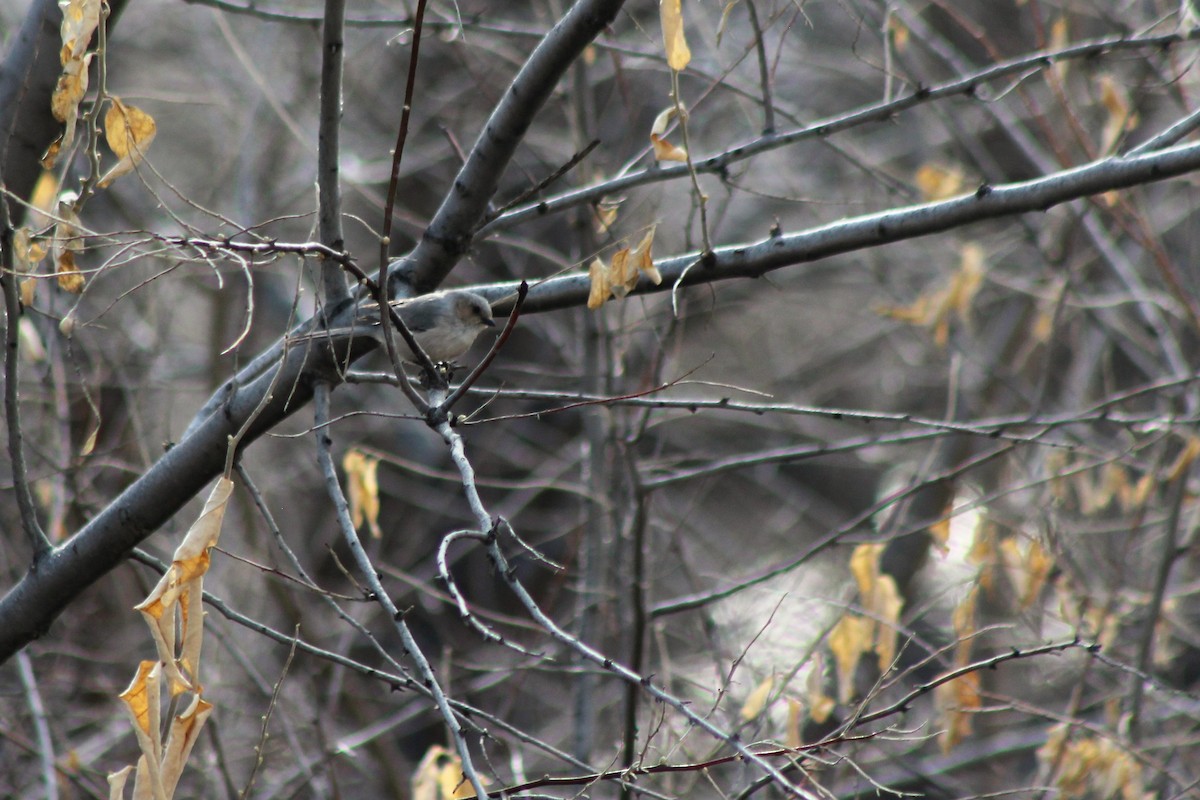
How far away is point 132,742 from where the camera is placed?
19.8 feet

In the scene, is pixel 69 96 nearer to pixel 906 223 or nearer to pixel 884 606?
pixel 906 223

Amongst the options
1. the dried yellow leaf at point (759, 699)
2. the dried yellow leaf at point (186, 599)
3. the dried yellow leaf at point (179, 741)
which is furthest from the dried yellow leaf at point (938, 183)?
the dried yellow leaf at point (179, 741)

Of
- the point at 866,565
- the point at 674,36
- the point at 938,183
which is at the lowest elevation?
the point at 866,565

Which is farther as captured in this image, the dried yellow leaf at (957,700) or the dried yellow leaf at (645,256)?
the dried yellow leaf at (957,700)

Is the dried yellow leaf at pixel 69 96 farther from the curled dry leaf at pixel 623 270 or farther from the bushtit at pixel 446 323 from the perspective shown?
the bushtit at pixel 446 323

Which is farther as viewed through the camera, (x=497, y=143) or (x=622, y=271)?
(x=497, y=143)

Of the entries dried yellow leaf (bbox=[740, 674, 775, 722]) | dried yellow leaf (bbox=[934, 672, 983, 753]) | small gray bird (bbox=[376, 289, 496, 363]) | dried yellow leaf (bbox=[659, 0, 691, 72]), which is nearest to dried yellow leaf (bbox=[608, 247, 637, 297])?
dried yellow leaf (bbox=[659, 0, 691, 72])

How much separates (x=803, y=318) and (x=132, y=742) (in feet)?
20.9

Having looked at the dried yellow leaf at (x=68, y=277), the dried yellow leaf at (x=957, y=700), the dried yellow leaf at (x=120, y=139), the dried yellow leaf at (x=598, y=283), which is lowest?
the dried yellow leaf at (x=957, y=700)

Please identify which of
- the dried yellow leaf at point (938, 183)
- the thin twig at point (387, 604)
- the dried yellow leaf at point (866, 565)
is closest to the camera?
the thin twig at point (387, 604)

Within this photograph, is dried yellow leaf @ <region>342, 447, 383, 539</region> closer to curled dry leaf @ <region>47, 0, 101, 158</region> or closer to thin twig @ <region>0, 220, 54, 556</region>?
thin twig @ <region>0, 220, 54, 556</region>

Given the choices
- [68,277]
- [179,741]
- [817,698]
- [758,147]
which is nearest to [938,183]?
[758,147]

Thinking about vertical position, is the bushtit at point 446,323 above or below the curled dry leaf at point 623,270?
above

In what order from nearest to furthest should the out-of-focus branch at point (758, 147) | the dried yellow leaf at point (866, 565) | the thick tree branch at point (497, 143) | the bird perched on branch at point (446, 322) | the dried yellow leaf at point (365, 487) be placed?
1. the thick tree branch at point (497, 143)
2. the out-of-focus branch at point (758, 147)
3. the dried yellow leaf at point (365, 487)
4. the dried yellow leaf at point (866, 565)
5. the bird perched on branch at point (446, 322)
